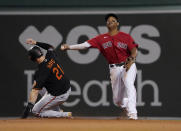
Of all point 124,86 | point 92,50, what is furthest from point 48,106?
point 92,50

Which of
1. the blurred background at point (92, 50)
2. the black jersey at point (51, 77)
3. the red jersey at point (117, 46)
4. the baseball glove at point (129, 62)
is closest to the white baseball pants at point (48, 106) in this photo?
the black jersey at point (51, 77)

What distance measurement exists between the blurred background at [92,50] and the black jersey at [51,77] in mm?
1638

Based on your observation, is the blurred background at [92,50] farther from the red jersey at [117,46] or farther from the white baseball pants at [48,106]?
the red jersey at [117,46]

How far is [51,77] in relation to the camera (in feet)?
24.8

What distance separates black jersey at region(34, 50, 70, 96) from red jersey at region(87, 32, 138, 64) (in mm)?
825

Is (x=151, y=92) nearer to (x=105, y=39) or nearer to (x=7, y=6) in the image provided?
(x=105, y=39)

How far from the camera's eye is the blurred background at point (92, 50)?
9352 mm

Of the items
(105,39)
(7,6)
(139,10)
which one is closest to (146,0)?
(139,10)

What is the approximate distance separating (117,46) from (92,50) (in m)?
2.11

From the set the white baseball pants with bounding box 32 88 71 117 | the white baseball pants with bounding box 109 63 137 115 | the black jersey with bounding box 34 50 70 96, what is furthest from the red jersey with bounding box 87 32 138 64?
the white baseball pants with bounding box 32 88 71 117

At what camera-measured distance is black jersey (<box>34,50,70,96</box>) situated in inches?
287

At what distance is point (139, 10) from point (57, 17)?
66.7 inches

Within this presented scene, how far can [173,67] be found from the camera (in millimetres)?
9375

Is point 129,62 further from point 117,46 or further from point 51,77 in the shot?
point 51,77
